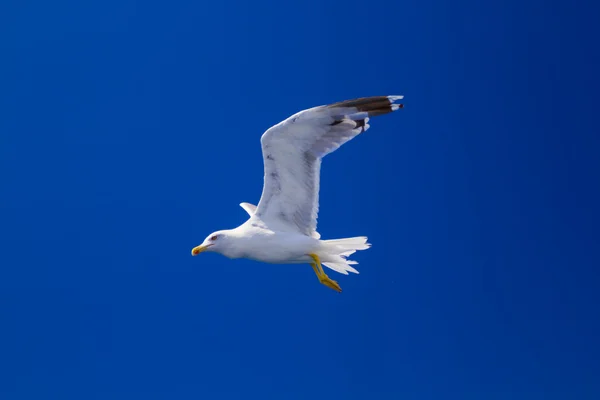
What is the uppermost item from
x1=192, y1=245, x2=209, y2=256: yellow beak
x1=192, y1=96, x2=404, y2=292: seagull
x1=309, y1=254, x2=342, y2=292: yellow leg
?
x1=192, y1=96, x2=404, y2=292: seagull

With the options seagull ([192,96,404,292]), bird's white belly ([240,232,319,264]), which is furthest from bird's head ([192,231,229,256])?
bird's white belly ([240,232,319,264])

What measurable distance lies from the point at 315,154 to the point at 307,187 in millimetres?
318

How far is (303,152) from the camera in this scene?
5238 mm

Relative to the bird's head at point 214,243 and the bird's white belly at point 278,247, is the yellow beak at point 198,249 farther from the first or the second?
the bird's white belly at point 278,247

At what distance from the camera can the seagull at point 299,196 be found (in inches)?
199

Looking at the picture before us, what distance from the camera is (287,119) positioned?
4.95 m

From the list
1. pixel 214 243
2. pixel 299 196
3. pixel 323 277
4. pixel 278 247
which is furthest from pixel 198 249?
pixel 323 277

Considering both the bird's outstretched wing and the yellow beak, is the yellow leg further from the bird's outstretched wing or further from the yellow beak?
the yellow beak

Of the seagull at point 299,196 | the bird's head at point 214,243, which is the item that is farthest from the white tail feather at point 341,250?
the bird's head at point 214,243

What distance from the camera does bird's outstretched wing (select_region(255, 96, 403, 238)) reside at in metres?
5.02

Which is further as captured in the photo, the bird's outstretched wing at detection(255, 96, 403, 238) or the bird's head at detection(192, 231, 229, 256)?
the bird's head at detection(192, 231, 229, 256)

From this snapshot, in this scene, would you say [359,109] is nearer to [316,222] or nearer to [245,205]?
[316,222]

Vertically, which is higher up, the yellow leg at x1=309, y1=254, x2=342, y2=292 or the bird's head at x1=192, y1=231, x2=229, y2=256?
the bird's head at x1=192, y1=231, x2=229, y2=256

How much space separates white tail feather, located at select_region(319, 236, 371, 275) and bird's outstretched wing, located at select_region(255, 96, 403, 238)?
0.20 meters
